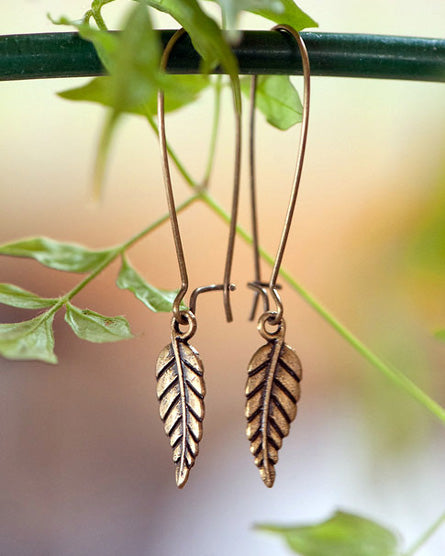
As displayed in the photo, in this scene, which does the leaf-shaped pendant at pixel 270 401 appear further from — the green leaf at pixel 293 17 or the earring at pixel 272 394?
the green leaf at pixel 293 17

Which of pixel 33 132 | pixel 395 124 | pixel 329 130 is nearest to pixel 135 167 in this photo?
pixel 33 132

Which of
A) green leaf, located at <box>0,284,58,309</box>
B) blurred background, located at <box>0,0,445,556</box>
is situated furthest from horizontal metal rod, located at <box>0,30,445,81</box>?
blurred background, located at <box>0,0,445,556</box>

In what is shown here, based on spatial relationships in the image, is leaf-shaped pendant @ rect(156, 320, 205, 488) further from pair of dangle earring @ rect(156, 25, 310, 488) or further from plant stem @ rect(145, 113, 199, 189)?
plant stem @ rect(145, 113, 199, 189)

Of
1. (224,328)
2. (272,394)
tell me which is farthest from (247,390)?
(224,328)

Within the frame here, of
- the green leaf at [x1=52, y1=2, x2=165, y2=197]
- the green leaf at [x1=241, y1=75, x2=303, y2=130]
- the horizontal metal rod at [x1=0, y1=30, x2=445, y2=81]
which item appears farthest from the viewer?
the green leaf at [x1=241, y1=75, x2=303, y2=130]

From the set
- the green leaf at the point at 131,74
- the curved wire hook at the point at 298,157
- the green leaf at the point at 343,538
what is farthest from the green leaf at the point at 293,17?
the green leaf at the point at 343,538

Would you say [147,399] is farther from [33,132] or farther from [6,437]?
[33,132]
